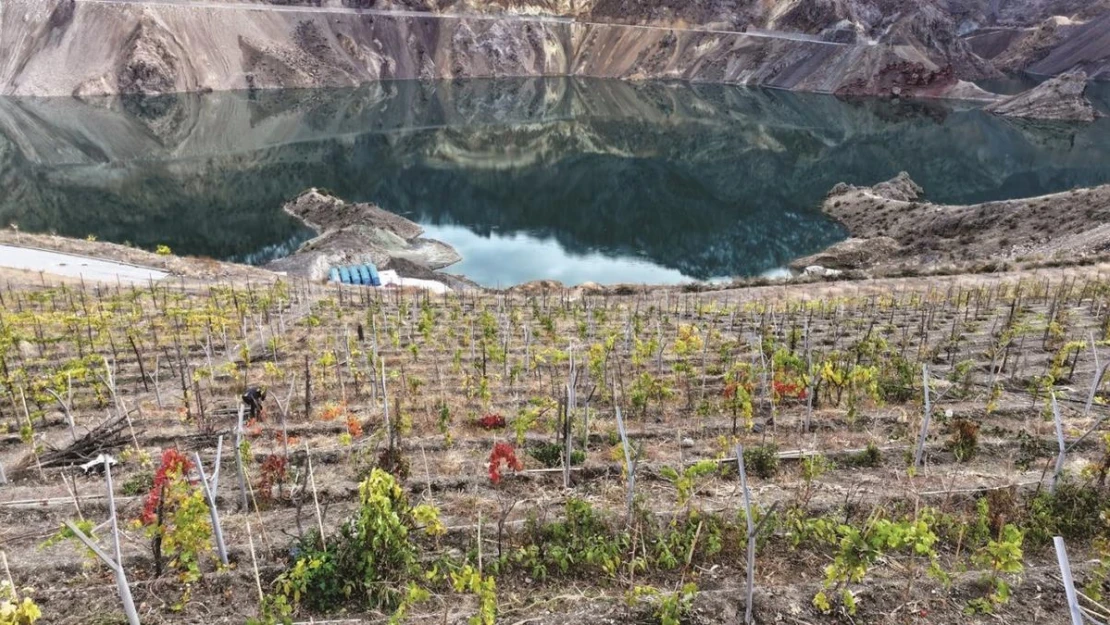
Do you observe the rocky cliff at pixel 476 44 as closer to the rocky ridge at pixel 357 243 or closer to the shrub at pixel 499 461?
the rocky ridge at pixel 357 243

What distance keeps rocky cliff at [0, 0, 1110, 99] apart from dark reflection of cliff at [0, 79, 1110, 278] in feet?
28.3

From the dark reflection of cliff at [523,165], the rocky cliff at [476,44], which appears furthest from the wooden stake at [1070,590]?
the rocky cliff at [476,44]

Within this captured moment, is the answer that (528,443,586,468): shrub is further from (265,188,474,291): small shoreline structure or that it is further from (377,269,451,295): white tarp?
(377,269,451,295): white tarp

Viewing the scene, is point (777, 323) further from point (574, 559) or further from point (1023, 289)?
point (574, 559)

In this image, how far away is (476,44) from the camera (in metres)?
136

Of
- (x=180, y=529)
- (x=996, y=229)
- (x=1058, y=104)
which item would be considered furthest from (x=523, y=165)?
(x=1058, y=104)

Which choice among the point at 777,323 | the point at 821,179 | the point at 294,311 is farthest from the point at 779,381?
the point at 821,179

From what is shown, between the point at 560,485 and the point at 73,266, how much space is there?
29.0m

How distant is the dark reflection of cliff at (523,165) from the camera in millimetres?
51344

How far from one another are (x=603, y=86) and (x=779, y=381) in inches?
4931

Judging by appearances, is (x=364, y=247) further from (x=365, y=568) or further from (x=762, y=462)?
(x=365, y=568)

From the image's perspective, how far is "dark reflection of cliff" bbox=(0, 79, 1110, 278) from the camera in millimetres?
51344

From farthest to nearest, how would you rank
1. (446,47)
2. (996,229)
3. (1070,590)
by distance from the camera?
(446,47) → (996,229) → (1070,590)

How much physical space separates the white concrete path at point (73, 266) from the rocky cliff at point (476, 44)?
83.5 meters
